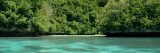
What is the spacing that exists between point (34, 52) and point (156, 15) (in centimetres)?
3344

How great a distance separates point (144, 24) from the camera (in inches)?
2223

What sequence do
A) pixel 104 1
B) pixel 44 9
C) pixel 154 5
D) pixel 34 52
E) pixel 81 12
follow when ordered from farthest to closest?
pixel 104 1 < pixel 81 12 < pixel 44 9 < pixel 154 5 < pixel 34 52

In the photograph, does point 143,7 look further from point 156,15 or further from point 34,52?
point 34,52

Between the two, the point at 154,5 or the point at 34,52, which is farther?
the point at 154,5

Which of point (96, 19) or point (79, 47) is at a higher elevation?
point (79, 47)

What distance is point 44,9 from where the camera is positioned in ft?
202

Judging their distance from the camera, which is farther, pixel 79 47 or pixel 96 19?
pixel 96 19

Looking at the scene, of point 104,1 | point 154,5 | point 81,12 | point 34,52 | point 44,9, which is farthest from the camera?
point 104,1

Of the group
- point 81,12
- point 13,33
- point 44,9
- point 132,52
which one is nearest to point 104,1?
point 81,12

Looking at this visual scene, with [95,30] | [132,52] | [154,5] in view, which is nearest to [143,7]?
[154,5]

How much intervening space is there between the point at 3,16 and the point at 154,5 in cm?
1999

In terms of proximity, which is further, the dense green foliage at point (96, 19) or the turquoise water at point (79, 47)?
the dense green foliage at point (96, 19)

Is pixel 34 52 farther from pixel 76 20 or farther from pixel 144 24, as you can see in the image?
pixel 76 20

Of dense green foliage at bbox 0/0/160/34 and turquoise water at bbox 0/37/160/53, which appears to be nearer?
turquoise water at bbox 0/37/160/53
